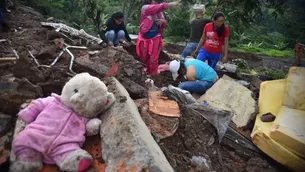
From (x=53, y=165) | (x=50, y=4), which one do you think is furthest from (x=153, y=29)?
(x=50, y=4)

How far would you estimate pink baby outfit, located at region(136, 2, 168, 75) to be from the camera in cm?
530

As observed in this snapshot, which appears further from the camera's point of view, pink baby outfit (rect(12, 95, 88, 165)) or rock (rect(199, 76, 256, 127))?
rock (rect(199, 76, 256, 127))

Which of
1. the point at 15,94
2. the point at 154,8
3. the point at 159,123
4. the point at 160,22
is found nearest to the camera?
the point at 15,94

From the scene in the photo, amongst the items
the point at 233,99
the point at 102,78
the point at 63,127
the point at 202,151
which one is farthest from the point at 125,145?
the point at 233,99

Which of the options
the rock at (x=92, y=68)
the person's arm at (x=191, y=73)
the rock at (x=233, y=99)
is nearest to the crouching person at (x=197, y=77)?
the person's arm at (x=191, y=73)

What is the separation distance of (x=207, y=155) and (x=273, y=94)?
1.95m

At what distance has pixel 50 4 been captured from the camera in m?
11.7

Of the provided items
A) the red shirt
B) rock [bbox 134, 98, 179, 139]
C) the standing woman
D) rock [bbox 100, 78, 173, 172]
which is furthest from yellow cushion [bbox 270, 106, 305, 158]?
the standing woman

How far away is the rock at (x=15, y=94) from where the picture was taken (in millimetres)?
2461

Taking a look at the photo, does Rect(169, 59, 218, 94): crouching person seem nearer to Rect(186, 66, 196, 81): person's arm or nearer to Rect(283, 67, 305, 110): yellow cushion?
Rect(186, 66, 196, 81): person's arm

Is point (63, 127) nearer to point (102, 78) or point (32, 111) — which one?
point (32, 111)

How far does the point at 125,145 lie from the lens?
1.87m

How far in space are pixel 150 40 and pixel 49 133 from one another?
3.84 metres

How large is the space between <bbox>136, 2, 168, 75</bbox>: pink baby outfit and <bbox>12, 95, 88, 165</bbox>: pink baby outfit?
3435mm
